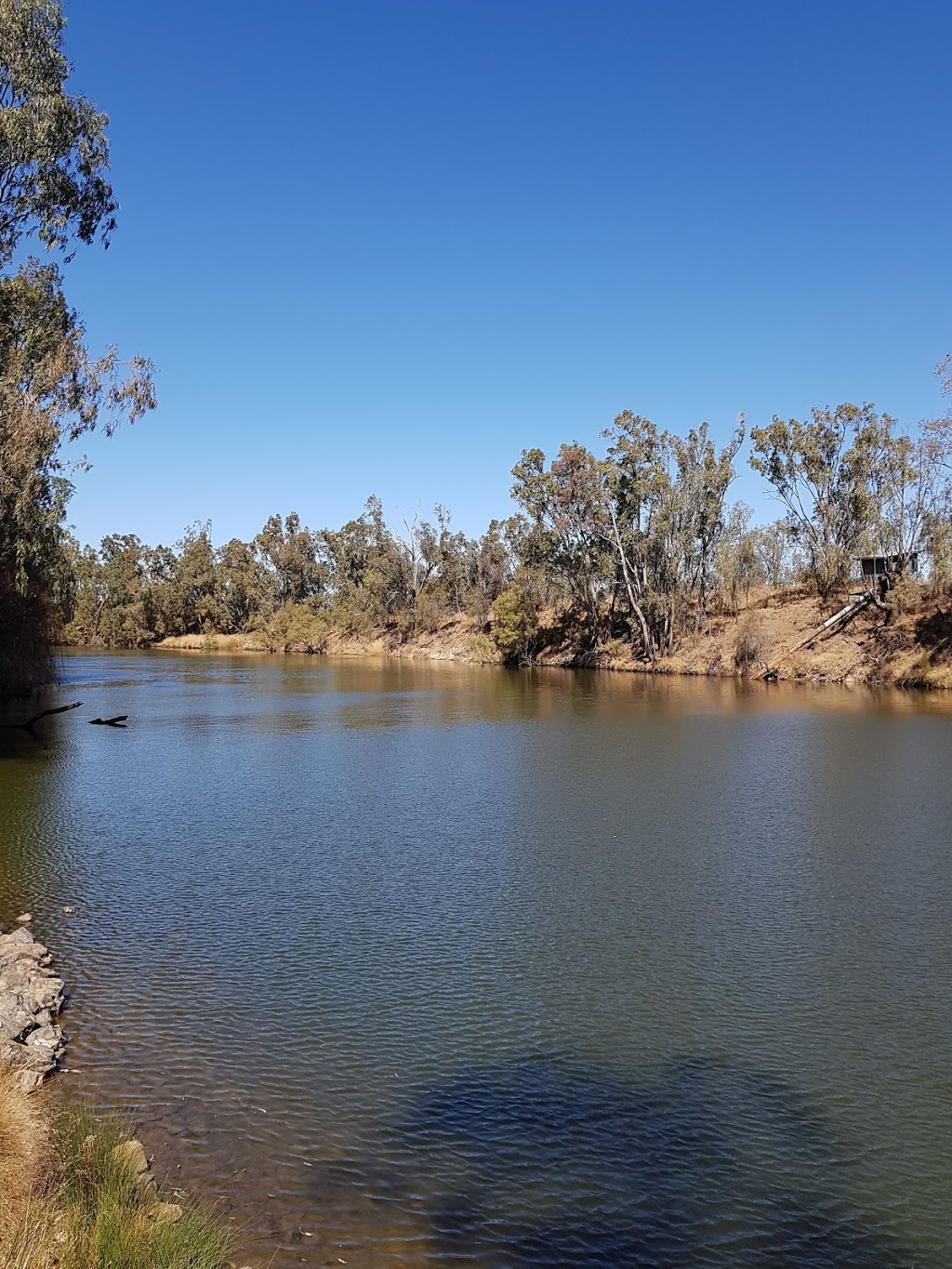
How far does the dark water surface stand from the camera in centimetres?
565

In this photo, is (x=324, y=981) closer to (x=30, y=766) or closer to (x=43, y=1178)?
(x=43, y=1178)

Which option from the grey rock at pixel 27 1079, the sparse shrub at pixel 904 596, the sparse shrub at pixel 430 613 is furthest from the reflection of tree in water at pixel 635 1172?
the sparse shrub at pixel 430 613

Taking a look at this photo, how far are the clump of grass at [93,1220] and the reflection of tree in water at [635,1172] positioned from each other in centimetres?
144

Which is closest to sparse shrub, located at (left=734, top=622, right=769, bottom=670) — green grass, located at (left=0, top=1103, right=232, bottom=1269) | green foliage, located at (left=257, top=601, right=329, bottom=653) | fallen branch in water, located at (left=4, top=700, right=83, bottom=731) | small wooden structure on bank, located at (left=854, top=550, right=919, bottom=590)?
small wooden structure on bank, located at (left=854, top=550, right=919, bottom=590)

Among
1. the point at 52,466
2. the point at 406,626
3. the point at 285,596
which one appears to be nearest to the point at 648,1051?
the point at 52,466

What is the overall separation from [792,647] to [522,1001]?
46.1m

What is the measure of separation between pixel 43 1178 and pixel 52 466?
2121 centimetres

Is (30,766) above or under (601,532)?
under

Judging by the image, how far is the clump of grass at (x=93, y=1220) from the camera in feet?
13.9

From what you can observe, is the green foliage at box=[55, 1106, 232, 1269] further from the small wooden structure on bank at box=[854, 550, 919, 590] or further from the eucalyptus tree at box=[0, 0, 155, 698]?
the small wooden structure on bank at box=[854, 550, 919, 590]

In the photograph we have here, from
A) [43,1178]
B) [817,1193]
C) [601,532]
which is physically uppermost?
[601,532]

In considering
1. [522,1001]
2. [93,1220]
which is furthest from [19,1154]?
[522,1001]

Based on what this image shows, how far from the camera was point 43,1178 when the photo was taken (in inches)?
200

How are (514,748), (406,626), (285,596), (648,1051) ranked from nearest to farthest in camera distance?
(648,1051) → (514,748) → (406,626) → (285,596)
